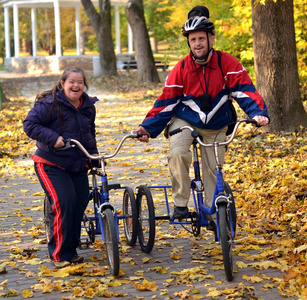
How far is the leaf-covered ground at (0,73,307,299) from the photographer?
486 cm

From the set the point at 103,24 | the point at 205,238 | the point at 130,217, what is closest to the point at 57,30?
the point at 103,24

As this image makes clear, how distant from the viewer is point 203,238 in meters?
6.32

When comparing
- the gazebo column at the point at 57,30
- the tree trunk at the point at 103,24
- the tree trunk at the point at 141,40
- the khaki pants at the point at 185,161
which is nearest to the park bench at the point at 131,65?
the gazebo column at the point at 57,30

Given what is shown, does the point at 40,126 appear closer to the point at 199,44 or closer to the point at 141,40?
the point at 199,44

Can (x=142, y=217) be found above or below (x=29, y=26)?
below

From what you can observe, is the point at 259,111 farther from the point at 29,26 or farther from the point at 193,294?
the point at 29,26

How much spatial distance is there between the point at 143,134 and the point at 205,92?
644mm

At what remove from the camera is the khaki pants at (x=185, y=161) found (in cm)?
548

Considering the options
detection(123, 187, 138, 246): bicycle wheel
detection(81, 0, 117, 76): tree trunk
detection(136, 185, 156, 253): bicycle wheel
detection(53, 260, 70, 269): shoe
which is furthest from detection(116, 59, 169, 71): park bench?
detection(53, 260, 70, 269): shoe

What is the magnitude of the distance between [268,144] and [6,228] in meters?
5.45

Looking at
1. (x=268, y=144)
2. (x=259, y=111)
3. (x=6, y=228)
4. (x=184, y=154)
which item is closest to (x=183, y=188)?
(x=184, y=154)

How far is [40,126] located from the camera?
17.4 ft

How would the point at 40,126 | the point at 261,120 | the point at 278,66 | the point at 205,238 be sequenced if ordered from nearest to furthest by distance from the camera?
the point at 261,120, the point at 40,126, the point at 205,238, the point at 278,66

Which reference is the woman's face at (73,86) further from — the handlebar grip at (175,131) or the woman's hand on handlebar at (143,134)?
the handlebar grip at (175,131)
